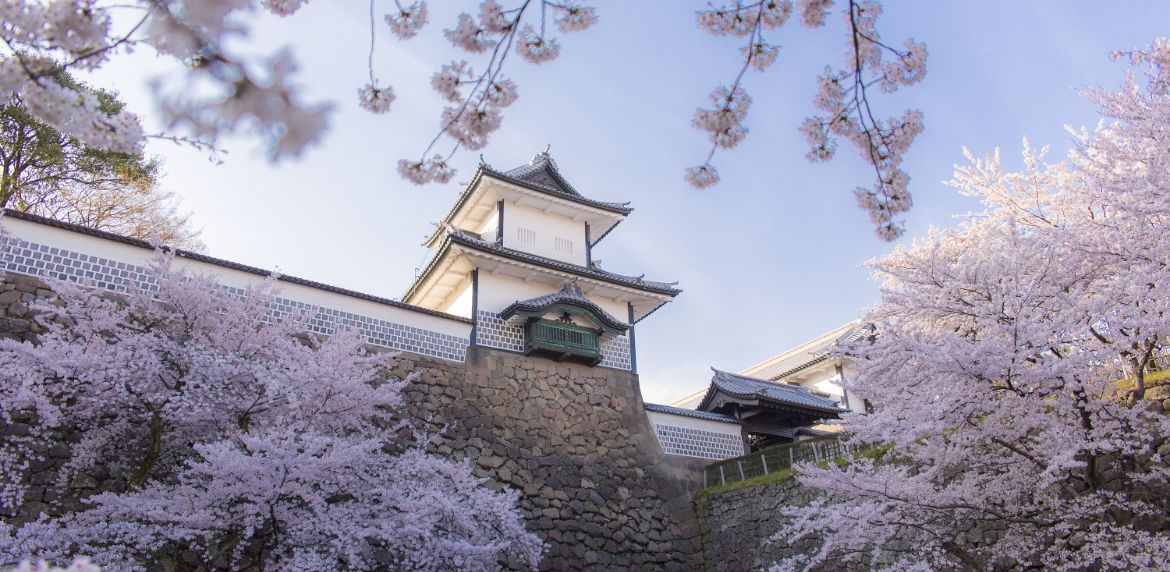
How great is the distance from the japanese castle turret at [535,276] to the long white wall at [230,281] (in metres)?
0.86

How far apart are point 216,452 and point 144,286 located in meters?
4.23

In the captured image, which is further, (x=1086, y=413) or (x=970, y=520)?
(x=970, y=520)

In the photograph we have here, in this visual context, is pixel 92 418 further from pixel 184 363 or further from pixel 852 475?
pixel 852 475

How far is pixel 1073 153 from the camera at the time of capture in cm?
838

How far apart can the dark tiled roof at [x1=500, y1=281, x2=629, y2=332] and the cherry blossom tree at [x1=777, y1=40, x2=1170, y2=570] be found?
5.48 m

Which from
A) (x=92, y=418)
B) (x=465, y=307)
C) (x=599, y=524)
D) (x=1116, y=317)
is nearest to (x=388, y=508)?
(x=92, y=418)

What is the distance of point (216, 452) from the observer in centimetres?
672

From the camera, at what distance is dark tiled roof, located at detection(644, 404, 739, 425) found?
1381cm

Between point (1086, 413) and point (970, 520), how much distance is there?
214cm

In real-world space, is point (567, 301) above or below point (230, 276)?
above

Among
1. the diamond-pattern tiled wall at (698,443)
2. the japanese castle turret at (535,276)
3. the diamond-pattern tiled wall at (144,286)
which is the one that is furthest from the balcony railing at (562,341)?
the diamond-pattern tiled wall at (698,443)

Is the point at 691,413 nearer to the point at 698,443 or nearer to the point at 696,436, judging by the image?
the point at 696,436

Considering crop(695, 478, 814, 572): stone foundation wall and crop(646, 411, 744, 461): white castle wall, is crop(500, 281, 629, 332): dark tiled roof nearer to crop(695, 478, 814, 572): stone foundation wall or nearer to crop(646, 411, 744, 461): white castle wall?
crop(646, 411, 744, 461): white castle wall

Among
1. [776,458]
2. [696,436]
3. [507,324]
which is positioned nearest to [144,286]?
[507,324]
